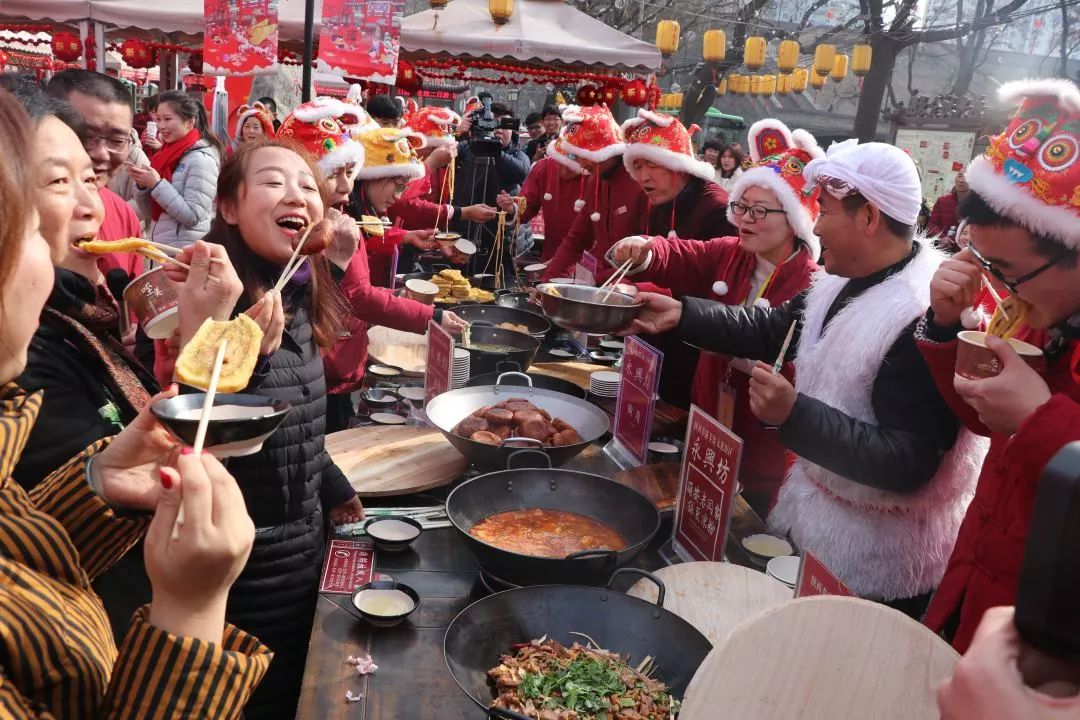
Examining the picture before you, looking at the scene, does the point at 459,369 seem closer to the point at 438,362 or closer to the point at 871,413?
the point at 438,362

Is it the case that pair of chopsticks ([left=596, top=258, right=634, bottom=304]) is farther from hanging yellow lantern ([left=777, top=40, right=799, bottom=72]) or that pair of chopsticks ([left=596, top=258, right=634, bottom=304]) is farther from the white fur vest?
hanging yellow lantern ([left=777, top=40, right=799, bottom=72])

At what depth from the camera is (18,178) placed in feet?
2.91

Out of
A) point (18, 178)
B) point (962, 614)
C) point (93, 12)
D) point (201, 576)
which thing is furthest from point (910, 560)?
point (93, 12)

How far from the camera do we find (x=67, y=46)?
12.9m

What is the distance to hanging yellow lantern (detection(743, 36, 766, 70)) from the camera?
49.1 feet

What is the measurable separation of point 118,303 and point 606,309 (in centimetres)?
145

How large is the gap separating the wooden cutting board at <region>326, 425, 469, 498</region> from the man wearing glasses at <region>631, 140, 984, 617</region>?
1.14 meters

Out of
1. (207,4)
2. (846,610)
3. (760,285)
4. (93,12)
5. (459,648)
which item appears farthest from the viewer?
(93,12)

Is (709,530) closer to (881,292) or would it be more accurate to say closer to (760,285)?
(881,292)

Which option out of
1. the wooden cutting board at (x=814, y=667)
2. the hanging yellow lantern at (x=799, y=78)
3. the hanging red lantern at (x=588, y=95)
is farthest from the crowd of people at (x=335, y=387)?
the hanging yellow lantern at (x=799, y=78)

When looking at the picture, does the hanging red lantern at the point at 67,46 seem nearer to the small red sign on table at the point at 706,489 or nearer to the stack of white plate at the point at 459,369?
the stack of white plate at the point at 459,369

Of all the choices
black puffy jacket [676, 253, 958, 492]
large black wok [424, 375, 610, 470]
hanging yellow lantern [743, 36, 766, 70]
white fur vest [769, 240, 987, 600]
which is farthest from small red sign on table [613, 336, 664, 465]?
hanging yellow lantern [743, 36, 766, 70]

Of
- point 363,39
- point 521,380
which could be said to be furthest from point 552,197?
point 521,380

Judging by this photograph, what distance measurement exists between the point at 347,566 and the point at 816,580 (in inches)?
48.5
